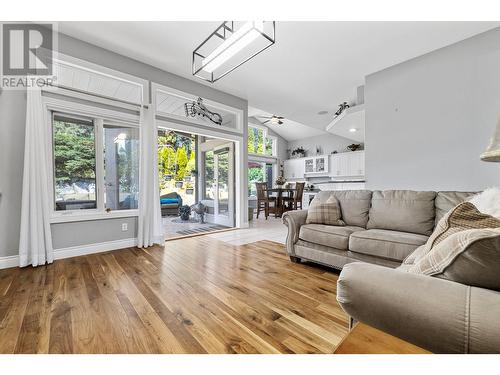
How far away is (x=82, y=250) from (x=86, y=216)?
45 cm

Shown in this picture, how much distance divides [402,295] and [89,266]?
3.08 m

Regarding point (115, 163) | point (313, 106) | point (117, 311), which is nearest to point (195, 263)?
point (117, 311)

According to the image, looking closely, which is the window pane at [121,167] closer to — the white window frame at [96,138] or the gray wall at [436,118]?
the white window frame at [96,138]

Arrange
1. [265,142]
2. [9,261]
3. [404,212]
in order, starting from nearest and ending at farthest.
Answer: [404,212], [9,261], [265,142]

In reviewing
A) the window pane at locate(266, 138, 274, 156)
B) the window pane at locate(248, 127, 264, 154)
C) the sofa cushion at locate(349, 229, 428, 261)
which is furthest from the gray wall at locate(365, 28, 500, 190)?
the window pane at locate(266, 138, 274, 156)

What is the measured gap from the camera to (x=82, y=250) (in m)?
3.04

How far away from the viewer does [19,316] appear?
162 centimetres

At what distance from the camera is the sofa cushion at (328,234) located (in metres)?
2.36

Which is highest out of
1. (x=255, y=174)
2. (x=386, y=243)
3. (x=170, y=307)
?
(x=255, y=174)

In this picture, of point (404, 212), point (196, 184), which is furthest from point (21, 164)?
point (196, 184)

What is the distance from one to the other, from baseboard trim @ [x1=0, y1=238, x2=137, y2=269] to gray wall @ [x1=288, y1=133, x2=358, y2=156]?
735 cm

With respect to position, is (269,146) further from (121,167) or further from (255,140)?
(121,167)
